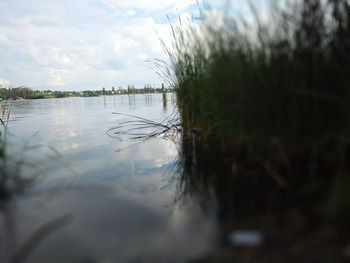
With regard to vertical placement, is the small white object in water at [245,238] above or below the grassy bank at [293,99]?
below

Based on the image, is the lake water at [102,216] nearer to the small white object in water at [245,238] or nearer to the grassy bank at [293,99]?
the small white object in water at [245,238]

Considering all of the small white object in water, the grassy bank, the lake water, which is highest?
the grassy bank

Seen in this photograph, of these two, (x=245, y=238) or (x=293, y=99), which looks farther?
(x=293, y=99)

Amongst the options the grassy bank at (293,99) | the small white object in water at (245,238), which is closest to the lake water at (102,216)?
the small white object in water at (245,238)

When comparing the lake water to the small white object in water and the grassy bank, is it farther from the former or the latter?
the grassy bank

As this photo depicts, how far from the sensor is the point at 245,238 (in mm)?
1032

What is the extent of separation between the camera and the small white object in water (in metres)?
1.00

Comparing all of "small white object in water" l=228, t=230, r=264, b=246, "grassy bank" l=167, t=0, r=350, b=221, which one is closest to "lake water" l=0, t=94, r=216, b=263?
"small white object in water" l=228, t=230, r=264, b=246

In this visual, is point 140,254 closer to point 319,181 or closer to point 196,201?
point 196,201

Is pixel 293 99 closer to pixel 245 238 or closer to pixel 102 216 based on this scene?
pixel 245 238

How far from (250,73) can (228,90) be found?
0.70 ft

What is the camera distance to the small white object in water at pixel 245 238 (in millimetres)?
1002

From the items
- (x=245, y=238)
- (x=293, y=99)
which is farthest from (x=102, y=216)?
(x=293, y=99)

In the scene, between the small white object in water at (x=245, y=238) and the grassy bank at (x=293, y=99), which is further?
the grassy bank at (x=293, y=99)
